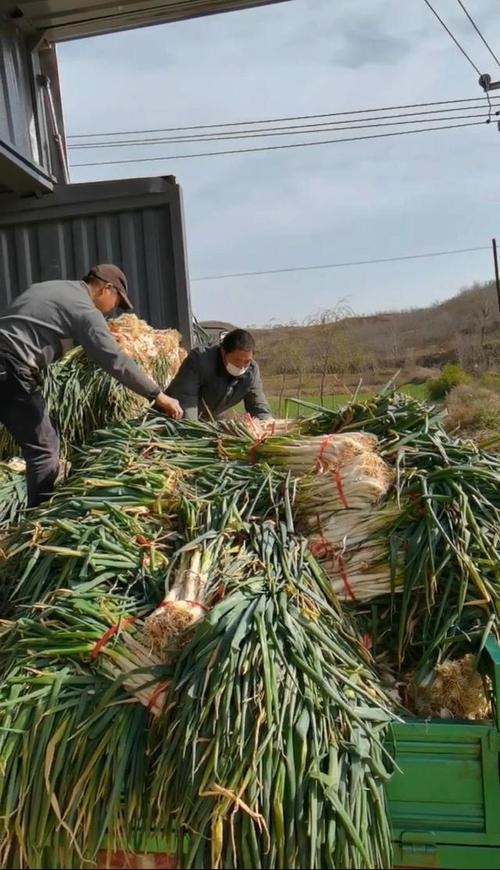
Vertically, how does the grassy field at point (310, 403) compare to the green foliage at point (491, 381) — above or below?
above

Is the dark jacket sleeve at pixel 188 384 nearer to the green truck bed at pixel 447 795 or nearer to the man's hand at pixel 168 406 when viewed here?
the man's hand at pixel 168 406

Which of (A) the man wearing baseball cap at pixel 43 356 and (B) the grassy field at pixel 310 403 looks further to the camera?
(A) the man wearing baseball cap at pixel 43 356

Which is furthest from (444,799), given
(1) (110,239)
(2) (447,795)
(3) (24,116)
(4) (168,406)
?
(3) (24,116)

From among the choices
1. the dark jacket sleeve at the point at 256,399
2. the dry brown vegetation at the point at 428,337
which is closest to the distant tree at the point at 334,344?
the dry brown vegetation at the point at 428,337

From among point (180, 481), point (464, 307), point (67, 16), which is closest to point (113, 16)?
point (67, 16)

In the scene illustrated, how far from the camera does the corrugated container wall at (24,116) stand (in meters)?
4.77

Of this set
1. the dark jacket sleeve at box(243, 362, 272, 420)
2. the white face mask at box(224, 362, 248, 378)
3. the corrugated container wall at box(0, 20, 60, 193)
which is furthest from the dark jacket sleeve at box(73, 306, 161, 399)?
the corrugated container wall at box(0, 20, 60, 193)

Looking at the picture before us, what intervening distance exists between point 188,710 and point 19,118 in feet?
14.6

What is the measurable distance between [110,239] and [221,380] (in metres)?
1.71

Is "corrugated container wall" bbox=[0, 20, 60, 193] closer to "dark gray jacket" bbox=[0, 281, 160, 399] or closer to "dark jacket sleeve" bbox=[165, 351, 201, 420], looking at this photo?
"dark gray jacket" bbox=[0, 281, 160, 399]

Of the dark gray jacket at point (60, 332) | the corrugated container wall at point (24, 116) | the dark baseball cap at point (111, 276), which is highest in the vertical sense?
the corrugated container wall at point (24, 116)

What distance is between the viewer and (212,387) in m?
4.22

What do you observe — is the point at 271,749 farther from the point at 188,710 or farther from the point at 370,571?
the point at 370,571

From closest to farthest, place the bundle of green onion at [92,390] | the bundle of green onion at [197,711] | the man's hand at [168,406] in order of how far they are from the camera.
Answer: the bundle of green onion at [197,711] < the man's hand at [168,406] < the bundle of green onion at [92,390]
